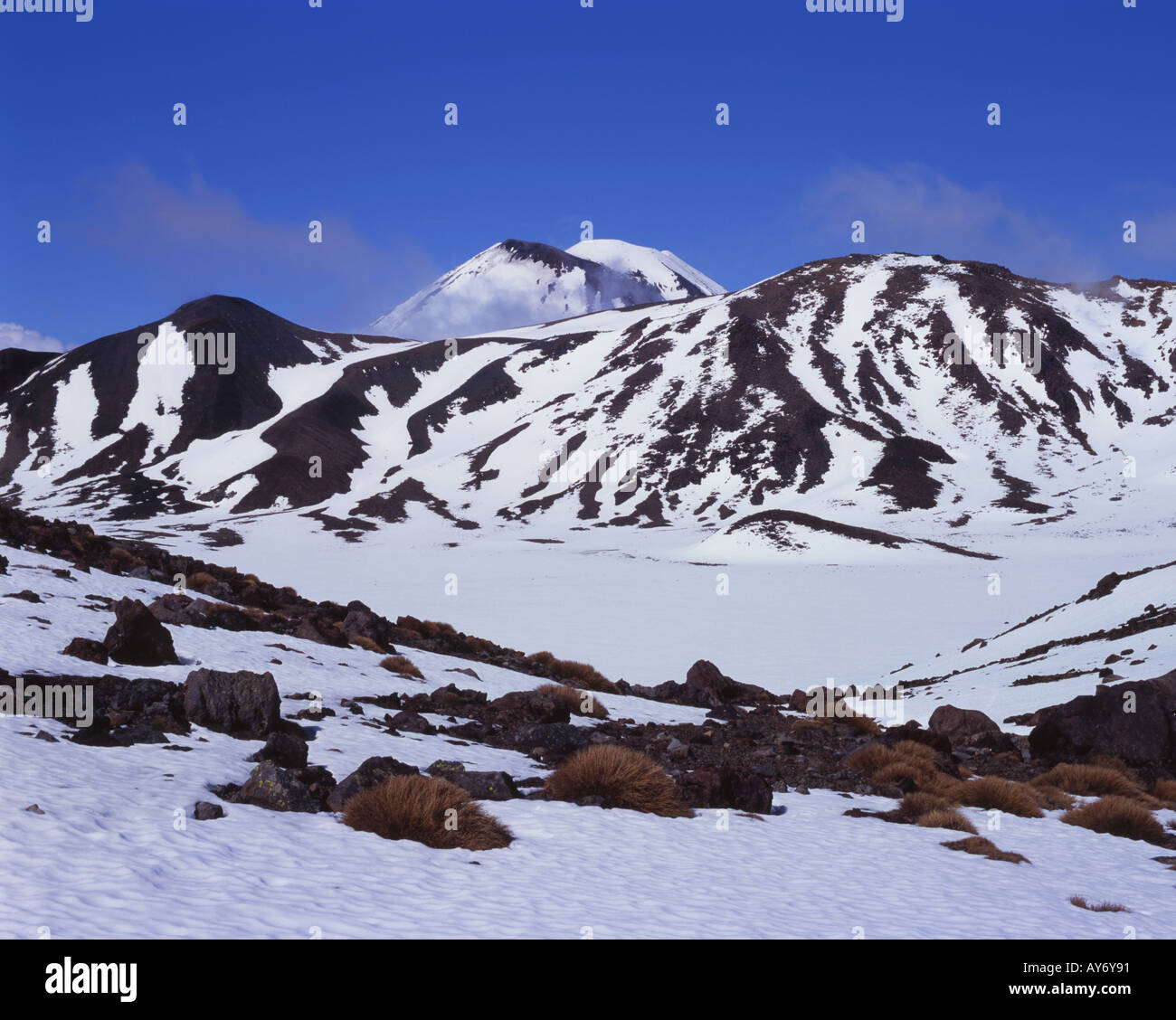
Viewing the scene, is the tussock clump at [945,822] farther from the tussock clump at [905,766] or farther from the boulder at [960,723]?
the boulder at [960,723]

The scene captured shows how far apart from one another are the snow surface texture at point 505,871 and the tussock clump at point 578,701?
19.2ft

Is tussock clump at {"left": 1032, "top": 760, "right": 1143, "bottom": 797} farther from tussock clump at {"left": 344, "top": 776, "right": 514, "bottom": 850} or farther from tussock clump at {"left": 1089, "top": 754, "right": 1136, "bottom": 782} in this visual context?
tussock clump at {"left": 344, "top": 776, "right": 514, "bottom": 850}

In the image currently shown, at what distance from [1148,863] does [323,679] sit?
49.1 ft

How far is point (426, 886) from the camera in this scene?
28.5 ft

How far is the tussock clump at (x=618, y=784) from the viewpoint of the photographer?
1255 cm

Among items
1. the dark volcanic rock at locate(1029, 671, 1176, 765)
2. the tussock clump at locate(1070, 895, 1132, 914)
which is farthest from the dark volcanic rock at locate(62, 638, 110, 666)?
the dark volcanic rock at locate(1029, 671, 1176, 765)

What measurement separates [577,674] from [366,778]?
15.9 metres

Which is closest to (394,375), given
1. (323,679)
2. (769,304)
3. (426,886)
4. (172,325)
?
(172,325)

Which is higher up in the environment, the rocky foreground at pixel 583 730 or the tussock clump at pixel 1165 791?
the rocky foreground at pixel 583 730

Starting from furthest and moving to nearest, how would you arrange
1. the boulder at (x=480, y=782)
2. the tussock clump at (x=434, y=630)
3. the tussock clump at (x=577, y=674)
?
the tussock clump at (x=434, y=630) < the tussock clump at (x=577, y=674) < the boulder at (x=480, y=782)

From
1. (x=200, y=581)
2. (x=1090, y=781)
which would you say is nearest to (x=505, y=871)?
(x=1090, y=781)

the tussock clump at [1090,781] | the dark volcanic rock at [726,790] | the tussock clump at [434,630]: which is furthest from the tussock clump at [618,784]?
the tussock clump at [434,630]

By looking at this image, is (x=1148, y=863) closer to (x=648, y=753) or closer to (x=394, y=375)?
(x=648, y=753)
